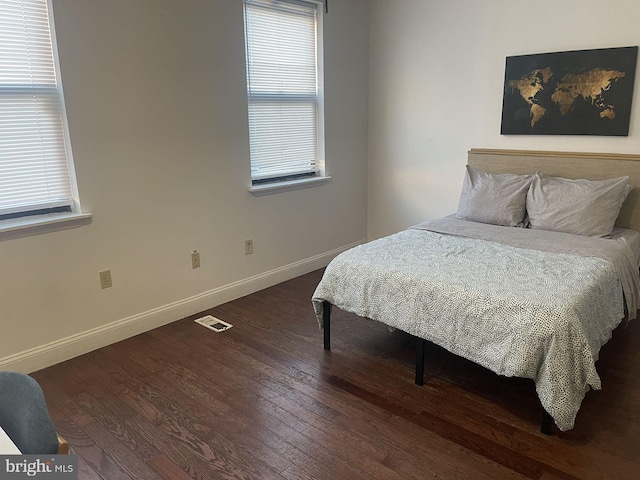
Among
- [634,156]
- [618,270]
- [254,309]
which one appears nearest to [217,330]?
[254,309]

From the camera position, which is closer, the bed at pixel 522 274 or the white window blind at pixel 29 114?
the bed at pixel 522 274

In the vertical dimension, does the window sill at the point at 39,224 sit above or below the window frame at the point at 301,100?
below

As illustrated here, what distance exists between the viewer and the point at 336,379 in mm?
2621

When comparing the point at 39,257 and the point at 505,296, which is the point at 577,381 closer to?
the point at 505,296

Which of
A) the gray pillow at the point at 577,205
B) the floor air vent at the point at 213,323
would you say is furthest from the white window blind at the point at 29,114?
the gray pillow at the point at 577,205

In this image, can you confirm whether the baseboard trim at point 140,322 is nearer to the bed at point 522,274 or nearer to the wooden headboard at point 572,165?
the bed at point 522,274

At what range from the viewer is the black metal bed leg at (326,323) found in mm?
2861

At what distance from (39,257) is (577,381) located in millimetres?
2762

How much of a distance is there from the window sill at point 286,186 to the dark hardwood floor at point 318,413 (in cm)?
114

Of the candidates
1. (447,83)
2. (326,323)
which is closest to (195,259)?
(326,323)

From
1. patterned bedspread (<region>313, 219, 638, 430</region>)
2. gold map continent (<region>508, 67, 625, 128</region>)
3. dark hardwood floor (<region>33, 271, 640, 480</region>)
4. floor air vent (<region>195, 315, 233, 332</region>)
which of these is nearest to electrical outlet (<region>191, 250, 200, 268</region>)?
floor air vent (<region>195, 315, 233, 332</region>)

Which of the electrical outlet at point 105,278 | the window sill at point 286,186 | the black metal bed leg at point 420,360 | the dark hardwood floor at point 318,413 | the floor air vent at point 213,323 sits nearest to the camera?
the dark hardwood floor at point 318,413

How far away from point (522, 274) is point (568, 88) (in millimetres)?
1811

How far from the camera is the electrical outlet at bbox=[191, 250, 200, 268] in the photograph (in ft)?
11.3
